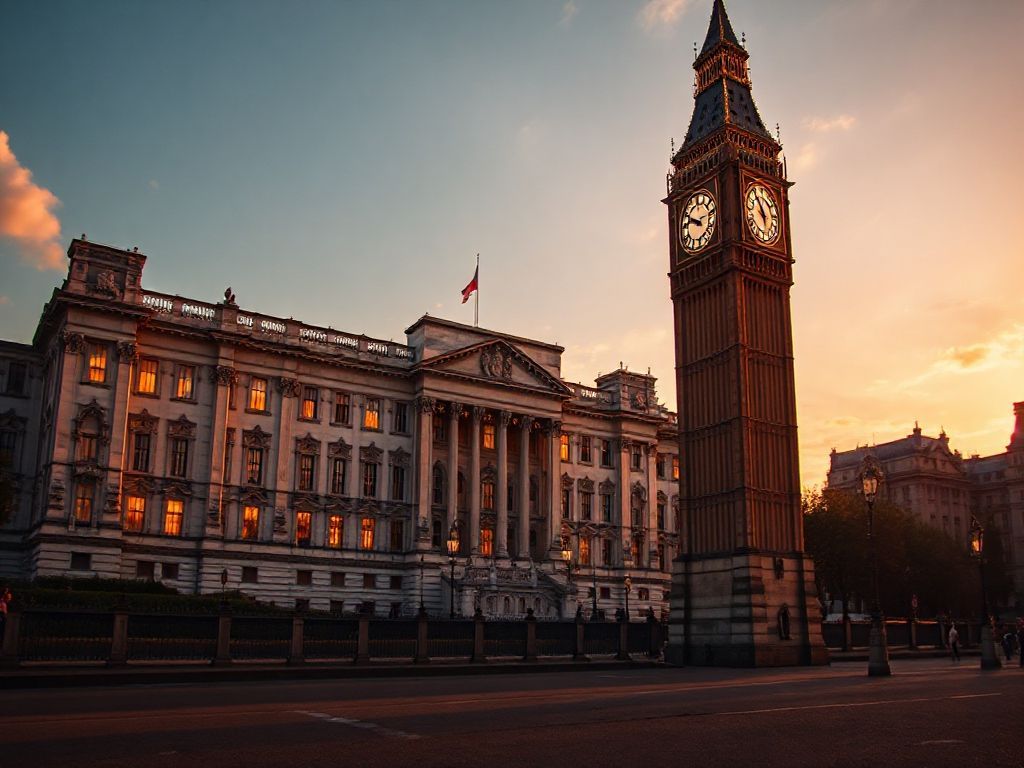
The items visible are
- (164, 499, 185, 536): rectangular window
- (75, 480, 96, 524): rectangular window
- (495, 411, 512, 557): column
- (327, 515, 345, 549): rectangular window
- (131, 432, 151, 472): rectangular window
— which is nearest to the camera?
(75, 480, 96, 524): rectangular window

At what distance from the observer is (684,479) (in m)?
45.1

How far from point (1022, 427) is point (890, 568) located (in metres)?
64.3

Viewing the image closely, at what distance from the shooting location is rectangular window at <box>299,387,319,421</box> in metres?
66.6

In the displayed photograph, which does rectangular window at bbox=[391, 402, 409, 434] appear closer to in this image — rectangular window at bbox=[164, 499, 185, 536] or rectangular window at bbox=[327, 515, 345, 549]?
rectangular window at bbox=[327, 515, 345, 549]

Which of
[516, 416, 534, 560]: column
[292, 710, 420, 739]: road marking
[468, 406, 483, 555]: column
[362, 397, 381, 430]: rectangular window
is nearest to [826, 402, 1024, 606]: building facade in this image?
[516, 416, 534, 560]: column

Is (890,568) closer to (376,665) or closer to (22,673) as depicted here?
(376,665)

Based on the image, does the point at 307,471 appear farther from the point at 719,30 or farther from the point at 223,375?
the point at 719,30

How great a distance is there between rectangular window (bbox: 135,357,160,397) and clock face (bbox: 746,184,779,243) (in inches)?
1550

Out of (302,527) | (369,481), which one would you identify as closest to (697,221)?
(369,481)

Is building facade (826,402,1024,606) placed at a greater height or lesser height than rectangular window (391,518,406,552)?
greater

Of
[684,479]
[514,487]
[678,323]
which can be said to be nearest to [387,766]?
[684,479]

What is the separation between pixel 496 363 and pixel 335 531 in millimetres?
18667

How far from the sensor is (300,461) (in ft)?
216

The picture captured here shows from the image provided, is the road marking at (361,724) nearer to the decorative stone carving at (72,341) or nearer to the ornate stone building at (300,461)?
the ornate stone building at (300,461)
